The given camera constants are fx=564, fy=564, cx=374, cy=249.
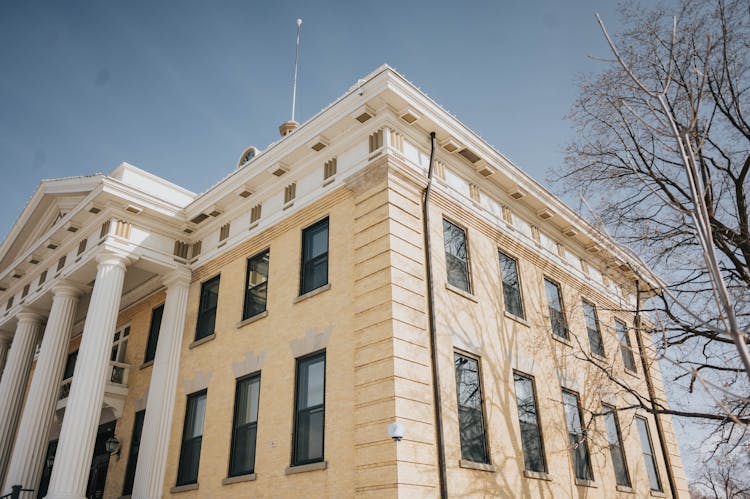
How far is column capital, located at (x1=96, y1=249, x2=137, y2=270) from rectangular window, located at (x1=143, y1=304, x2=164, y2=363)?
2.77 metres

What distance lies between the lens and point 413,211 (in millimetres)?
13016

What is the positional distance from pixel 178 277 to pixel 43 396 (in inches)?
221

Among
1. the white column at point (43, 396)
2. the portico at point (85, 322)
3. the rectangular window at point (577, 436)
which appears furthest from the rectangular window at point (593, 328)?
the white column at point (43, 396)

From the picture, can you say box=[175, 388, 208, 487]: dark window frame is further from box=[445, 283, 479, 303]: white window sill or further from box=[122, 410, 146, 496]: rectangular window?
box=[445, 283, 479, 303]: white window sill

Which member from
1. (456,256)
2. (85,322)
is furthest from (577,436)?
(85,322)

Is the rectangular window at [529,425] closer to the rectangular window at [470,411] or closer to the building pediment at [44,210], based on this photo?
the rectangular window at [470,411]

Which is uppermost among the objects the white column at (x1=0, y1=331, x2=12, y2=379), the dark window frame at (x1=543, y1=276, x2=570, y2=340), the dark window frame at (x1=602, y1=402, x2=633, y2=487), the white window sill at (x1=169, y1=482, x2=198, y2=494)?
the white column at (x1=0, y1=331, x2=12, y2=379)

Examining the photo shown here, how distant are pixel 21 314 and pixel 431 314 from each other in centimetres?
1654

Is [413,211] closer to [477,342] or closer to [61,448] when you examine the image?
[477,342]

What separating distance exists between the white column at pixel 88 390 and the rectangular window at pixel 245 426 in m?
3.95

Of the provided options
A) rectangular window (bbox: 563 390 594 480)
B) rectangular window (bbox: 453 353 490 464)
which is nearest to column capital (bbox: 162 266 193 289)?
rectangular window (bbox: 453 353 490 464)

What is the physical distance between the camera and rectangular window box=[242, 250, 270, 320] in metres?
15.2

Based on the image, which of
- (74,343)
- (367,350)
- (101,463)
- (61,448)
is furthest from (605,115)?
(74,343)

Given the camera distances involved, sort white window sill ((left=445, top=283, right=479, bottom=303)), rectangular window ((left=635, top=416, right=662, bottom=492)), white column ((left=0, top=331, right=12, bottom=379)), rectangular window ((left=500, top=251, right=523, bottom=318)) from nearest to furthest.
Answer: white window sill ((left=445, top=283, right=479, bottom=303)), rectangular window ((left=500, top=251, right=523, bottom=318)), rectangular window ((left=635, top=416, right=662, bottom=492)), white column ((left=0, top=331, right=12, bottom=379))
